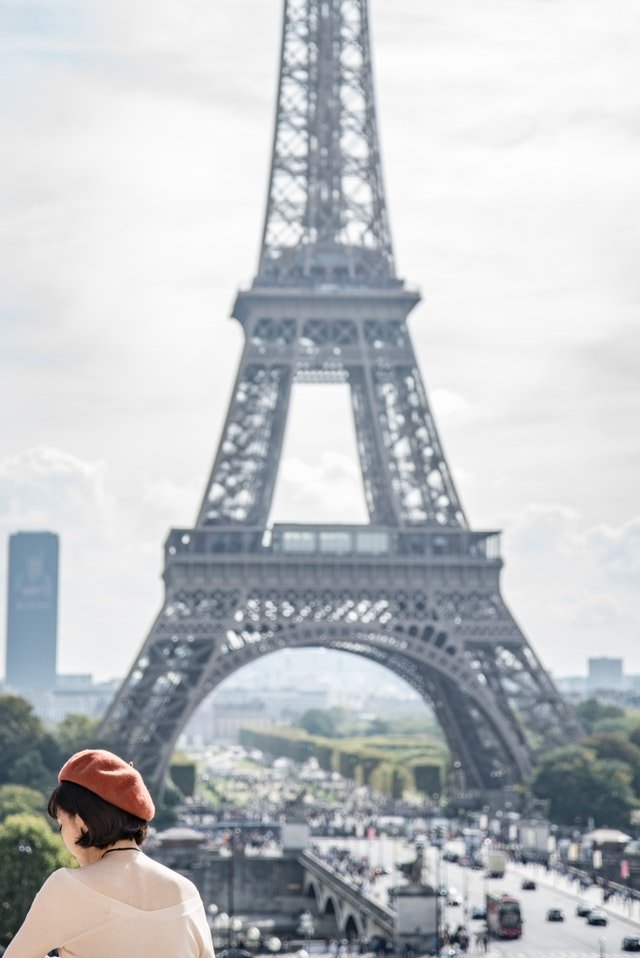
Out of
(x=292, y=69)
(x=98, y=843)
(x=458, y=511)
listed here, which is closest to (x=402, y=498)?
(x=458, y=511)

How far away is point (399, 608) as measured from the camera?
8650 centimetres

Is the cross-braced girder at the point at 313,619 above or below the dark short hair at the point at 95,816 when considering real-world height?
above

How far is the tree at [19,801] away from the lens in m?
79.8

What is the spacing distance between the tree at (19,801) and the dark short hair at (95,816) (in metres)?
72.8

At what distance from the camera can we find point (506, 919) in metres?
61.2

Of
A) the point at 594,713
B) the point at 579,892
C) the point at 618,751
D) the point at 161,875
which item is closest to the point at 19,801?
the point at 579,892

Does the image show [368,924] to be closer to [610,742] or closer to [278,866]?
[278,866]

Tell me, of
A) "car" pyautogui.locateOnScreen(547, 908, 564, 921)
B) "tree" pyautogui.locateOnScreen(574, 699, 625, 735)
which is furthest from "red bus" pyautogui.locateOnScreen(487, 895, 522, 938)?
"tree" pyautogui.locateOnScreen(574, 699, 625, 735)

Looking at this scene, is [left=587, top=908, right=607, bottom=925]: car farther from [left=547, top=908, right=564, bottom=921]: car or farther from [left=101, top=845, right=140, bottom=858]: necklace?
[left=101, top=845, right=140, bottom=858]: necklace

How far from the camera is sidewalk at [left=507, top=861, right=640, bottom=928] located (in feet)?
223

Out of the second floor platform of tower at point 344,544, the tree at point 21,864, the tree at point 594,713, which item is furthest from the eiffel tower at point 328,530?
the tree at point 594,713

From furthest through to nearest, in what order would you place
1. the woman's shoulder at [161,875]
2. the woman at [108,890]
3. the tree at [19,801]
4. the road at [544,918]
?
the tree at [19,801]
the road at [544,918]
the woman's shoulder at [161,875]
the woman at [108,890]

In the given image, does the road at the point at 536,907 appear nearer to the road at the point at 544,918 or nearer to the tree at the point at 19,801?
the road at the point at 544,918

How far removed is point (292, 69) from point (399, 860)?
37006mm
